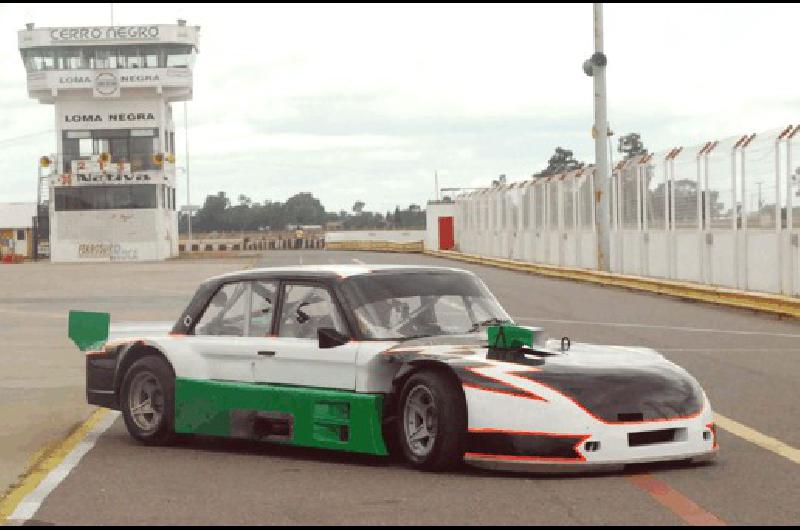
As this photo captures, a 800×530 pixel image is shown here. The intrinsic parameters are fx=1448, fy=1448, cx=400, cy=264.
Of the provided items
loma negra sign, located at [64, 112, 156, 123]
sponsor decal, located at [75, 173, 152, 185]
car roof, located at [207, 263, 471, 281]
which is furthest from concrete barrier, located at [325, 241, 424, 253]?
car roof, located at [207, 263, 471, 281]

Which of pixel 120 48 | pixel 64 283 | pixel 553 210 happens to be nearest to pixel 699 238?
pixel 553 210

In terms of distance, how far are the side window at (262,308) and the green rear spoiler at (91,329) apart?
1.62 m

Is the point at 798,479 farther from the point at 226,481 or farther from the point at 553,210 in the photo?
the point at 553,210

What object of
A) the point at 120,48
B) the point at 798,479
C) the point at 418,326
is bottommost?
the point at 798,479

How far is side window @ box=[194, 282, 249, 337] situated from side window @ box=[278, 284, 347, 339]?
0.44 m

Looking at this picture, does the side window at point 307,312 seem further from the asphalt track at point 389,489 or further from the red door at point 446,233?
the red door at point 446,233

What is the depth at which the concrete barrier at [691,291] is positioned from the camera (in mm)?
24922

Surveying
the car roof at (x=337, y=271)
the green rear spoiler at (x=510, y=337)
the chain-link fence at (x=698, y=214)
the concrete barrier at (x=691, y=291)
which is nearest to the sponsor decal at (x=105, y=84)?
the chain-link fence at (x=698, y=214)

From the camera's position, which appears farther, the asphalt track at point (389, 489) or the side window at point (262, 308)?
the side window at point (262, 308)

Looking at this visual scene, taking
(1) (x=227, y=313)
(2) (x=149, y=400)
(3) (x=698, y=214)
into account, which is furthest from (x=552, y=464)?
(3) (x=698, y=214)

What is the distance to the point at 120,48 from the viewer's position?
9262 cm

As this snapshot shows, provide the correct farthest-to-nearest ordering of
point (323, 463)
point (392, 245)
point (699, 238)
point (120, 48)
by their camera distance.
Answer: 1. point (392, 245)
2. point (120, 48)
3. point (699, 238)
4. point (323, 463)

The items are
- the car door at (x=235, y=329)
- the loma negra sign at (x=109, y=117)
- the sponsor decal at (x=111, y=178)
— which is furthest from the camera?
the loma negra sign at (x=109, y=117)

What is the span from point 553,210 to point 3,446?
4132 cm
